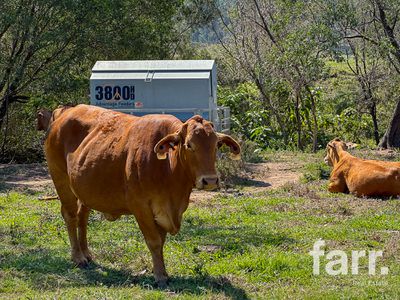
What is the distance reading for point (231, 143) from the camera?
7590 mm

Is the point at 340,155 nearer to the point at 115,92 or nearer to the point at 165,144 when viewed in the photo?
the point at 115,92

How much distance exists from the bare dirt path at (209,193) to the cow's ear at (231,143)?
603 centimetres

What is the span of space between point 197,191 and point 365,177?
128 inches

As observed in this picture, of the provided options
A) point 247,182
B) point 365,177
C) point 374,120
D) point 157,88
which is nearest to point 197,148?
point 365,177

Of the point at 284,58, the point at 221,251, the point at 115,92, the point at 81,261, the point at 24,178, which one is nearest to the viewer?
the point at 81,261

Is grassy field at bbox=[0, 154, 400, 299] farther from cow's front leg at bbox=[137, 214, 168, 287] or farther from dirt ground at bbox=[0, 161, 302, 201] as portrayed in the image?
dirt ground at bbox=[0, 161, 302, 201]

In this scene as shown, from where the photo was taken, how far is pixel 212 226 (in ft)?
35.4

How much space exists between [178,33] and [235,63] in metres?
3.17

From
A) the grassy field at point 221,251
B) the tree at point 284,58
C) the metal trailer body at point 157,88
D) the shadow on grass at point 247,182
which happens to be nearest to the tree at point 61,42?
the metal trailer body at point 157,88

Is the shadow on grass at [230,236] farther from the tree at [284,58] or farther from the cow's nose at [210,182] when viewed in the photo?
the tree at [284,58]

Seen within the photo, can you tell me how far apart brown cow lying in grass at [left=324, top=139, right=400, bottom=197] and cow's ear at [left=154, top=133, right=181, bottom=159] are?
6353 mm

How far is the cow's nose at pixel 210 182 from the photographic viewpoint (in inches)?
276

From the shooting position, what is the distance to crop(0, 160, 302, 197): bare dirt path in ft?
49.8

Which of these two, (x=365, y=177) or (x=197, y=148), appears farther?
(x=365, y=177)
